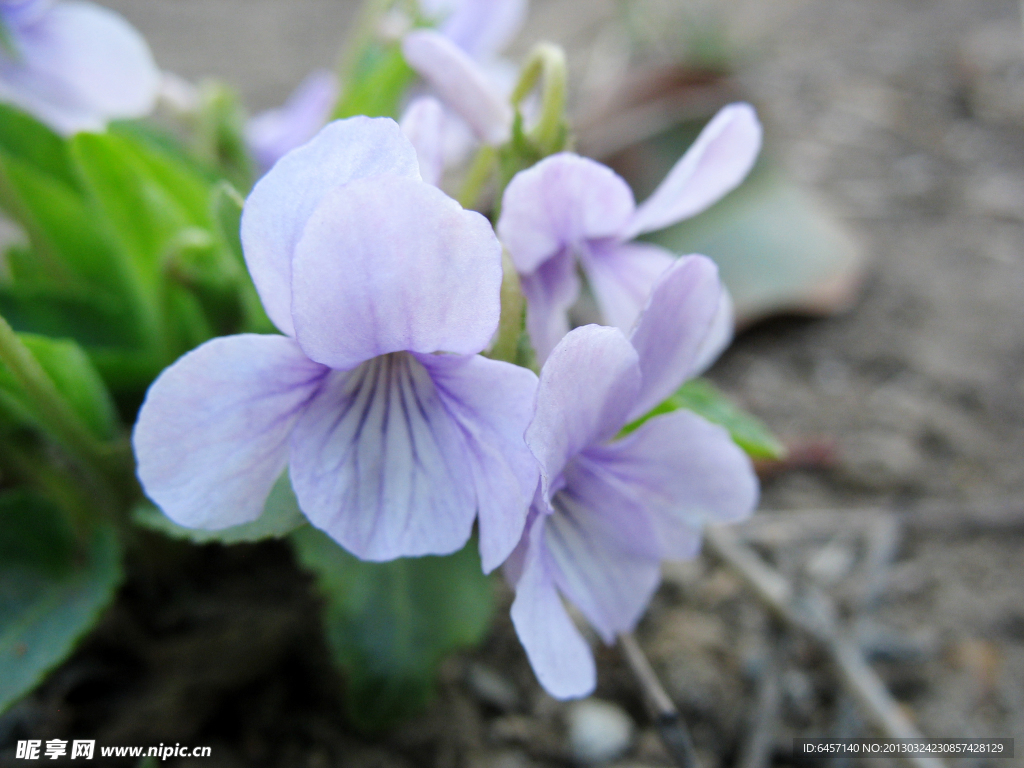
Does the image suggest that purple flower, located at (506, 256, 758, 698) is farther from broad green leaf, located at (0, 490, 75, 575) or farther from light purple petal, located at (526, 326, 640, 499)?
broad green leaf, located at (0, 490, 75, 575)

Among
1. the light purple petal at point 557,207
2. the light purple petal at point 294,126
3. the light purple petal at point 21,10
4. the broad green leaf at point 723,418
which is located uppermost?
the light purple petal at point 21,10

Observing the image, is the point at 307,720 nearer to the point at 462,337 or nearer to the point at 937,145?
the point at 462,337

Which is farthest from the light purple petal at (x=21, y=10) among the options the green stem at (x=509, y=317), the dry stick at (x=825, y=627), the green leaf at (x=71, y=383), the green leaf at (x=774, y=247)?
the green leaf at (x=774, y=247)

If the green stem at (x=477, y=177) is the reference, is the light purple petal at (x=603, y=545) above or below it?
below

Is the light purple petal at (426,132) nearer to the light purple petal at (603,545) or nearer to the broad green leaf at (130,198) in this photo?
the light purple petal at (603,545)

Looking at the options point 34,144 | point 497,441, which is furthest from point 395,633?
point 34,144

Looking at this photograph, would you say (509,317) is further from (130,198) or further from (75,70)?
(75,70)

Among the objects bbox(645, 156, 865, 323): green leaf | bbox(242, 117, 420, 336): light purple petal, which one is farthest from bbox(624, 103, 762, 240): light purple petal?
bbox(645, 156, 865, 323): green leaf
